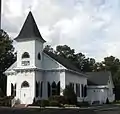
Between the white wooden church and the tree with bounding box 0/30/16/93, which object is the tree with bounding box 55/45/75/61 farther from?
the white wooden church

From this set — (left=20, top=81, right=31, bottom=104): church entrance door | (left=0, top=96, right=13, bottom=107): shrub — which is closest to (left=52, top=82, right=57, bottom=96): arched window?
(left=20, top=81, right=31, bottom=104): church entrance door

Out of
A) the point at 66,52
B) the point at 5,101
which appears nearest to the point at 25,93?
the point at 5,101

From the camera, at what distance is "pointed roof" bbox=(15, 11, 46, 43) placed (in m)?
37.1

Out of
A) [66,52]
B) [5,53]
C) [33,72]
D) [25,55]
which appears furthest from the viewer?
[66,52]

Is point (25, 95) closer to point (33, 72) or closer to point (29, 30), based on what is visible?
point (33, 72)

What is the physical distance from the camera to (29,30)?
37594mm

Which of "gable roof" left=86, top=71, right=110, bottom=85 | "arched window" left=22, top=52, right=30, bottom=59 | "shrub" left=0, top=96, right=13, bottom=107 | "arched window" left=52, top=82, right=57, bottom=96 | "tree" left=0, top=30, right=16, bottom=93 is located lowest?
"shrub" left=0, top=96, right=13, bottom=107

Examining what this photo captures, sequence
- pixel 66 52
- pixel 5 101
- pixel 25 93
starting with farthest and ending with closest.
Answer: pixel 66 52, pixel 25 93, pixel 5 101

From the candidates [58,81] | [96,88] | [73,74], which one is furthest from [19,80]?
[96,88]

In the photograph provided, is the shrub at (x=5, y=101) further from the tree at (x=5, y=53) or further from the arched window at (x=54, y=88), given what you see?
the tree at (x=5, y=53)

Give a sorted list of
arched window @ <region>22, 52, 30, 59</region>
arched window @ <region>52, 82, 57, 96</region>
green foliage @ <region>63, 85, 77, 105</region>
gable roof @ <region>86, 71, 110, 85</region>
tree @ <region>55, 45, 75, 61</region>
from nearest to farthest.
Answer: green foliage @ <region>63, 85, 77, 105</region> → arched window @ <region>22, 52, 30, 59</region> → arched window @ <region>52, 82, 57, 96</region> → gable roof @ <region>86, 71, 110, 85</region> → tree @ <region>55, 45, 75, 61</region>

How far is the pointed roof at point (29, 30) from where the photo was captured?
1462 inches

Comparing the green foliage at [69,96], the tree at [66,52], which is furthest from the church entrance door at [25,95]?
the tree at [66,52]

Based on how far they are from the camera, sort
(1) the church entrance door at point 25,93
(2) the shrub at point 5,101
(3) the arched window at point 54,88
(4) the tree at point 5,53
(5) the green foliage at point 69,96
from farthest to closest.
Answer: (4) the tree at point 5,53 < (3) the arched window at point 54,88 < (1) the church entrance door at point 25,93 < (2) the shrub at point 5,101 < (5) the green foliage at point 69,96
